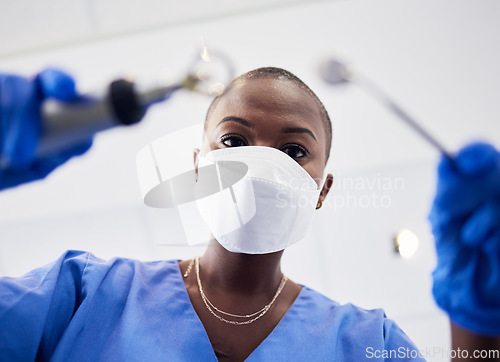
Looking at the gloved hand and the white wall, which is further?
the white wall

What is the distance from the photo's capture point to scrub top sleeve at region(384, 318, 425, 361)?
76 centimetres

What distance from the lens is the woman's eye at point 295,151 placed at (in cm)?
80

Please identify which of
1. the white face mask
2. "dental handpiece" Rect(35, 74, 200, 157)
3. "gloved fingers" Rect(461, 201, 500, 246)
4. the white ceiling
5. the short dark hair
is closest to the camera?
"dental handpiece" Rect(35, 74, 200, 157)

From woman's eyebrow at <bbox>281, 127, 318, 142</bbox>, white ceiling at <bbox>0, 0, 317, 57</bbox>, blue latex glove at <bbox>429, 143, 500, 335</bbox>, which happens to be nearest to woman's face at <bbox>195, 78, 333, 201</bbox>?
woman's eyebrow at <bbox>281, 127, 318, 142</bbox>

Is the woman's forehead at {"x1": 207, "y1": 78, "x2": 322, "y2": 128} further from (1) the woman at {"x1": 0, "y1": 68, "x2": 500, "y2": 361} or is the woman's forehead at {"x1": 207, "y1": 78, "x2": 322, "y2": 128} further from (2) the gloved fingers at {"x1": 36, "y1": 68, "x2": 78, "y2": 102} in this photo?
(2) the gloved fingers at {"x1": 36, "y1": 68, "x2": 78, "y2": 102}

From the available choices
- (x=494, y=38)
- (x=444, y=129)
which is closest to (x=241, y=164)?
→ (x=444, y=129)

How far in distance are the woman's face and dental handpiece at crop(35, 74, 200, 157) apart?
0.29m

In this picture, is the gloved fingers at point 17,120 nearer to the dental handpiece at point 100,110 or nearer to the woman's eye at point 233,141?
the dental handpiece at point 100,110

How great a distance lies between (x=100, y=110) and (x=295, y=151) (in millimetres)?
438

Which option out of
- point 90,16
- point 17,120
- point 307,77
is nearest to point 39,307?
point 17,120

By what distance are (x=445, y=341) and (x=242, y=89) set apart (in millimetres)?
1616

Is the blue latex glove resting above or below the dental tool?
below

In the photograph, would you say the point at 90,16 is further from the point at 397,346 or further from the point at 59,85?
the point at 397,346

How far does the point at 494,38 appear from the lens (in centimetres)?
146
